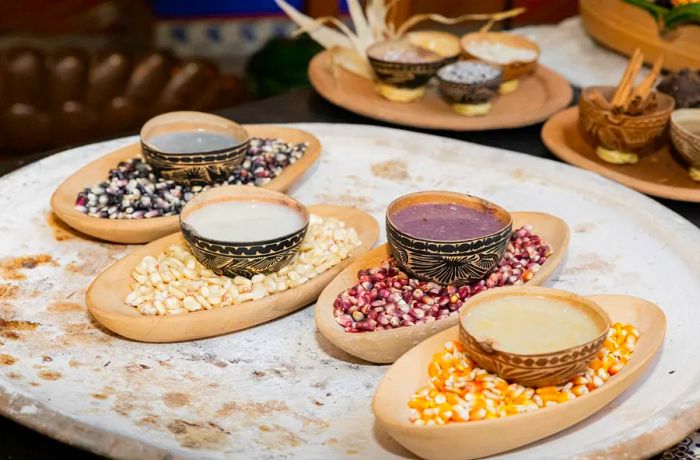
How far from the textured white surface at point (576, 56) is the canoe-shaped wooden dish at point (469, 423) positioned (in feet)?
5.41

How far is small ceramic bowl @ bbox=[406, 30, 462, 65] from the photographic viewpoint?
2799 millimetres

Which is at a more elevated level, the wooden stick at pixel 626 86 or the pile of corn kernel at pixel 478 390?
the wooden stick at pixel 626 86

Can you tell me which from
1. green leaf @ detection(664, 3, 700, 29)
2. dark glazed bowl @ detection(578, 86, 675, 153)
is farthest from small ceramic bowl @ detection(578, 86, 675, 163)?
green leaf @ detection(664, 3, 700, 29)

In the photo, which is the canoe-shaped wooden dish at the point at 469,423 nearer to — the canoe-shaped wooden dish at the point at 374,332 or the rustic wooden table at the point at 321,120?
the canoe-shaped wooden dish at the point at 374,332

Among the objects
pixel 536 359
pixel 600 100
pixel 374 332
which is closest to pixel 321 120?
pixel 600 100

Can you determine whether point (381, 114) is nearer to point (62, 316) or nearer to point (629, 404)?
point (62, 316)

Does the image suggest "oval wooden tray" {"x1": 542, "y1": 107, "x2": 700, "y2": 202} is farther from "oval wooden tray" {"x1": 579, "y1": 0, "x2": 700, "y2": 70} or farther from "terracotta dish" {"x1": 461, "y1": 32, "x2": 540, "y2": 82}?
"oval wooden tray" {"x1": 579, "y1": 0, "x2": 700, "y2": 70}

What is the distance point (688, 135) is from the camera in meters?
2.08

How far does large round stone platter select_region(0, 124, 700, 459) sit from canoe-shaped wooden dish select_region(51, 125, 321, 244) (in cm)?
5

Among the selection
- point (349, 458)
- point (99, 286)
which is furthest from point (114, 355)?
point (349, 458)

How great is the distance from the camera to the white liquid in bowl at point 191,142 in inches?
76.5

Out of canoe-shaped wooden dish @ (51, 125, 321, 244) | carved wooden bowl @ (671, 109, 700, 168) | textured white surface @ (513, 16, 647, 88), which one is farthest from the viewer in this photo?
textured white surface @ (513, 16, 647, 88)

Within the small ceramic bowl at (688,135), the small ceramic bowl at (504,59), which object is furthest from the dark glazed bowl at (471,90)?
the small ceramic bowl at (688,135)

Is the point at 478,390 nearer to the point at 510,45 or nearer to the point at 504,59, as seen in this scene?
the point at 504,59
